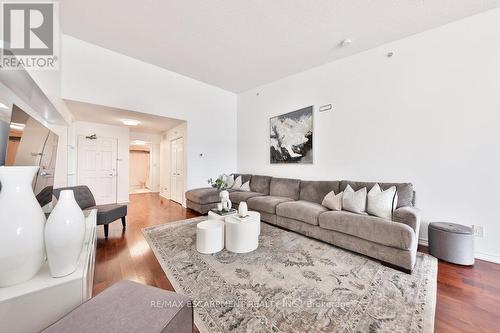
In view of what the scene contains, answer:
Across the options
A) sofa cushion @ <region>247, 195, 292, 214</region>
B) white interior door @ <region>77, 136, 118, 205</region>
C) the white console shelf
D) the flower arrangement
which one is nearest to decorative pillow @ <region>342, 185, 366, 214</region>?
sofa cushion @ <region>247, 195, 292, 214</region>

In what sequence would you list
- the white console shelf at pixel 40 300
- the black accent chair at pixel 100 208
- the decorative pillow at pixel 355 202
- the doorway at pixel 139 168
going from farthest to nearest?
the doorway at pixel 139 168
the black accent chair at pixel 100 208
the decorative pillow at pixel 355 202
the white console shelf at pixel 40 300

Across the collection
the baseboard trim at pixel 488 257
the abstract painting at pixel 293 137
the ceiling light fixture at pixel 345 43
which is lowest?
the baseboard trim at pixel 488 257

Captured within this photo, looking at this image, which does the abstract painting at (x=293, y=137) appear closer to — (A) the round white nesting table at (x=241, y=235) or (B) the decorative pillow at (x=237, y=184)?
(B) the decorative pillow at (x=237, y=184)

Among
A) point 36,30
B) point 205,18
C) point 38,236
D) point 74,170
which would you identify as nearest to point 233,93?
point 205,18

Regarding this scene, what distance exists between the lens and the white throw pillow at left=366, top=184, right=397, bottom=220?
233cm

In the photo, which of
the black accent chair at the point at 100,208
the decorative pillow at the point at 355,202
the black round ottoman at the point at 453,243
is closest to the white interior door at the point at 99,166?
the black accent chair at the point at 100,208

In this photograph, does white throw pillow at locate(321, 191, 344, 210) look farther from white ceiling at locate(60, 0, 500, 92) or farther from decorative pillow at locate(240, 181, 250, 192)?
white ceiling at locate(60, 0, 500, 92)

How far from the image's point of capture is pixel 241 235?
2.32 m

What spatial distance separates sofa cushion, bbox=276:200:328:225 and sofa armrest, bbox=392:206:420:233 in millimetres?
859

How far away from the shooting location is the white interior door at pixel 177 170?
16.8ft

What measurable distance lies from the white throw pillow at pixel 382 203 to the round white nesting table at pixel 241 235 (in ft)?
5.04

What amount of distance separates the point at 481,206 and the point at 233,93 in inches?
212

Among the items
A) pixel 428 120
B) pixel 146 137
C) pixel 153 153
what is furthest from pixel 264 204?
pixel 153 153

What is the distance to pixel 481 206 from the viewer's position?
2.29 metres
